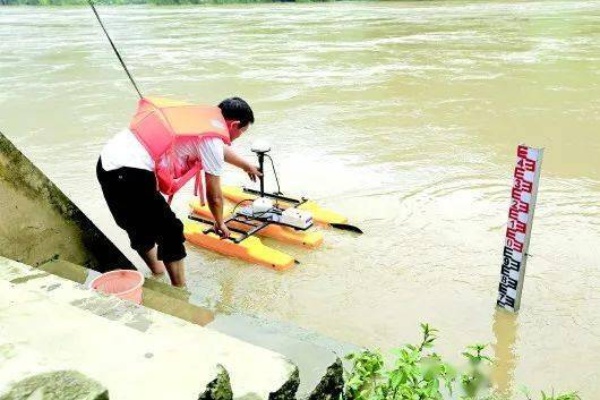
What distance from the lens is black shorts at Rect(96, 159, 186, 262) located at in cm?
372

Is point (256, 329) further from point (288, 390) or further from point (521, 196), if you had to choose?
point (521, 196)

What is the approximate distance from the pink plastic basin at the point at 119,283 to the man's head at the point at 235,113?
1.16 meters

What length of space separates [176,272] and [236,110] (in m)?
1.25

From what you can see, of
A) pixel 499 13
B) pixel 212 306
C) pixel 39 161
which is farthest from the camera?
pixel 499 13

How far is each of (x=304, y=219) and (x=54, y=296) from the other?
8.60ft

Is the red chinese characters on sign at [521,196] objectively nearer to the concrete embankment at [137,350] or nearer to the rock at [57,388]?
the concrete embankment at [137,350]

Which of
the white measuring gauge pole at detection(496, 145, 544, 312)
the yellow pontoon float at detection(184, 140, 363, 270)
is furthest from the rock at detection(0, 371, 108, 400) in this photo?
the yellow pontoon float at detection(184, 140, 363, 270)

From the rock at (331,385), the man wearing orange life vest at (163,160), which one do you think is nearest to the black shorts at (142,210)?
the man wearing orange life vest at (163,160)

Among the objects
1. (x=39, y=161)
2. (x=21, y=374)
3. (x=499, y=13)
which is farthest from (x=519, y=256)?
(x=499, y=13)

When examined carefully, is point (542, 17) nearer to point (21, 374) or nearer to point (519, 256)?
point (519, 256)

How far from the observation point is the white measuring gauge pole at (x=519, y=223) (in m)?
3.48

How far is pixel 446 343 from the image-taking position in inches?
148

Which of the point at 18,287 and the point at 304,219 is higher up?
the point at 18,287

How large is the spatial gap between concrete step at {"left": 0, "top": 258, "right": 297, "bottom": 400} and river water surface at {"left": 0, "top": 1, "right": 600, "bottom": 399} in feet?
4.52
